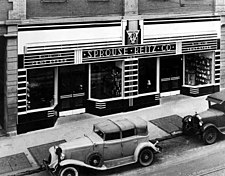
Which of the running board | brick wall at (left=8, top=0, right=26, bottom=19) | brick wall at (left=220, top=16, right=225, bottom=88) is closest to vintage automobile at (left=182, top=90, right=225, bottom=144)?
the running board

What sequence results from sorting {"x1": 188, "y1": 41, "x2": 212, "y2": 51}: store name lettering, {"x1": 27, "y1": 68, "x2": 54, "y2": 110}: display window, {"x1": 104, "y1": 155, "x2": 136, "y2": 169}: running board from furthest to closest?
{"x1": 188, "y1": 41, "x2": 212, "y2": 51}: store name lettering
{"x1": 27, "y1": 68, "x2": 54, "y2": 110}: display window
{"x1": 104, "y1": 155, "x2": 136, "y2": 169}: running board

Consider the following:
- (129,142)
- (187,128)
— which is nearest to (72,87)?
(187,128)

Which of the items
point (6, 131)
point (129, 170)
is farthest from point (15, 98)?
point (129, 170)

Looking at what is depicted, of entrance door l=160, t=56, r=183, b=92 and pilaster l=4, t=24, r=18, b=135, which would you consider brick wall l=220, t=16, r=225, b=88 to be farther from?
pilaster l=4, t=24, r=18, b=135

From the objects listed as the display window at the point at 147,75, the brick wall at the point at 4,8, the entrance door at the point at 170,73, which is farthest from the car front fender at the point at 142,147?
the entrance door at the point at 170,73

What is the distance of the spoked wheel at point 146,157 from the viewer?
14656 mm

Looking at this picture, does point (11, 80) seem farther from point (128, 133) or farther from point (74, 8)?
point (128, 133)

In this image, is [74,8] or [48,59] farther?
[74,8]

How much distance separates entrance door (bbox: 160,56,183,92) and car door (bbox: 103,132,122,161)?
9778 millimetres

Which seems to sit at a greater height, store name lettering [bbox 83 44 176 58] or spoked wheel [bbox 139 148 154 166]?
store name lettering [bbox 83 44 176 58]

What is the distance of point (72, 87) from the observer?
20672 mm

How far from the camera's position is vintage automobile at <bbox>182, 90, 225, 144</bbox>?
16.4 meters

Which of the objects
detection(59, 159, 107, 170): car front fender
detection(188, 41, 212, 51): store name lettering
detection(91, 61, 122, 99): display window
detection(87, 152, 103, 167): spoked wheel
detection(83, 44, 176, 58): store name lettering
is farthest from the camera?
detection(188, 41, 212, 51): store name lettering

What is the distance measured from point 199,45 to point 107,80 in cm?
596
